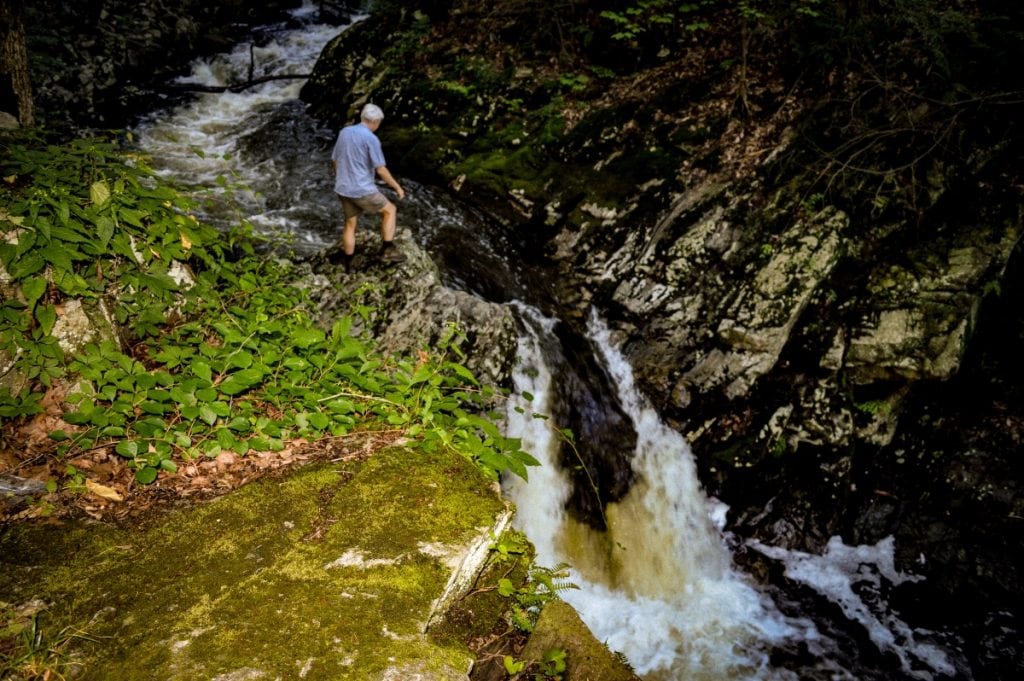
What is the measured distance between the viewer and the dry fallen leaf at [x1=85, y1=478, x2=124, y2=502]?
2.73 metres

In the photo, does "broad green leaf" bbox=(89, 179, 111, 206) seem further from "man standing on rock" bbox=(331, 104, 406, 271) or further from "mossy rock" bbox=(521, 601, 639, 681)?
"mossy rock" bbox=(521, 601, 639, 681)

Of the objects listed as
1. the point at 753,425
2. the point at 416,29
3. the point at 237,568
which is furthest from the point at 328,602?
the point at 416,29

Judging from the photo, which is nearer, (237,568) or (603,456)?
(237,568)

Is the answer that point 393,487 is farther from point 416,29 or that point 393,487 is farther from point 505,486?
point 416,29

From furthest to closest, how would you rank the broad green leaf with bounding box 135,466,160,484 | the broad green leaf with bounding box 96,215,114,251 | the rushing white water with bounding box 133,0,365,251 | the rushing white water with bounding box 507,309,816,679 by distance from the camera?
1. the rushing white water with bounding box 133,0,365,251
2. the rushing white water with bounding box 507,309,816,679
3. the broad green leaf with bounding box 96,215,114,251
4. the broad green leaf with bounding box 135,466,160,484

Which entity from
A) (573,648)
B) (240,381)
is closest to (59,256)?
(240,381)

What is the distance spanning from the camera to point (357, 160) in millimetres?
6156

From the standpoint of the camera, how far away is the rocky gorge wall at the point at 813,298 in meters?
6.09

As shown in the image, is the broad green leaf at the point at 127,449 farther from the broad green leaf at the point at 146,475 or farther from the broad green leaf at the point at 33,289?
the broad green leaf at the point at 33,289

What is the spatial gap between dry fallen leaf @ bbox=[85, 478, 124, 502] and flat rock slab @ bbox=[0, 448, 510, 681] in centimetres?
23

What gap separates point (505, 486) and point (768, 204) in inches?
233

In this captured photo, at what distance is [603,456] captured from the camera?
257 inches

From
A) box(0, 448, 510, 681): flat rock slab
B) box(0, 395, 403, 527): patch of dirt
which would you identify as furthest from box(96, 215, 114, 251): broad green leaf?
box(0, 448, 510, 681): flat rock slab

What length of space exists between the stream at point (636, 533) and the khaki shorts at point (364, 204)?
649 mm
